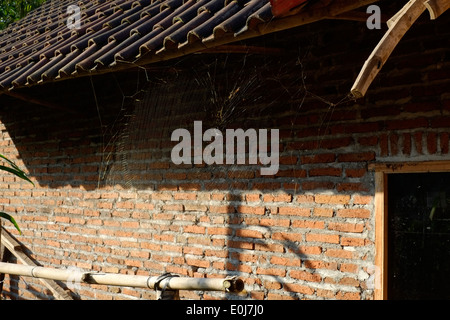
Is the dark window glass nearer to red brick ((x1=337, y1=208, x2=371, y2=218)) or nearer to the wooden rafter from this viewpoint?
red brick ((x1=337, y1=208, x2=371, y2=218))

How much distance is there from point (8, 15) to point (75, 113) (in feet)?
34.2

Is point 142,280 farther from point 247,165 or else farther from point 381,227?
point 381,227

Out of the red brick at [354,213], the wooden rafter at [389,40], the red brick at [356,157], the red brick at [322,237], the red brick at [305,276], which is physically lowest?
the red brick at [305,276]

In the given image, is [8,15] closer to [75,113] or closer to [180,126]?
[75,113]

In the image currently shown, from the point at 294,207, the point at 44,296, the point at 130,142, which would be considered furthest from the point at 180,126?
the point at 44,296

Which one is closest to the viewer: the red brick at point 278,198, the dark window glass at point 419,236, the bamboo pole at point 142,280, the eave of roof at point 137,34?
the bamboo pole at point 142,280

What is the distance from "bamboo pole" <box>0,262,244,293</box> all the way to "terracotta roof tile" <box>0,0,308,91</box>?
1.37m

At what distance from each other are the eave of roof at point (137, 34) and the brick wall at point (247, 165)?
1.54 feet

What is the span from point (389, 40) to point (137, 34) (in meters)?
2.20

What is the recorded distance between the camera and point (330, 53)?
3.70 metres

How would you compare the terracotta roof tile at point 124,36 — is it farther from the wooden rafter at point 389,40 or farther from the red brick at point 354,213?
the red brick at point 354,213

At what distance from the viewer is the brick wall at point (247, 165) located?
11.3ft

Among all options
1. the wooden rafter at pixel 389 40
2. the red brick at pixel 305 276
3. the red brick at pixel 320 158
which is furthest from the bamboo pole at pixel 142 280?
the red brick at pixel 320 158

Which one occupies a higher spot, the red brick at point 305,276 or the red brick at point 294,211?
the red brick at point 294,211
